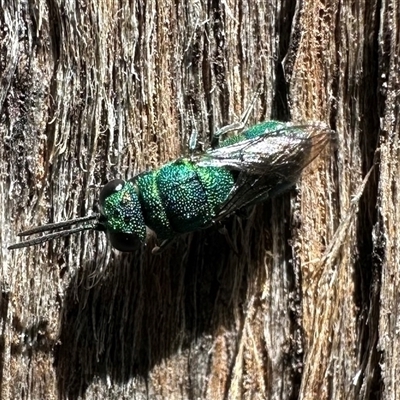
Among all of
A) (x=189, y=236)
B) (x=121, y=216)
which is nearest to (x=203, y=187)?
(x=189, y=236)

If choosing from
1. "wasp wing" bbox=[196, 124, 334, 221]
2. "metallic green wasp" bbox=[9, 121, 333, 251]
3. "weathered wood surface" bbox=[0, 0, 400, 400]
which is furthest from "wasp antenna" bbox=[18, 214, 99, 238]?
"wasp wing" bbox=[196, 124, 334, 221]

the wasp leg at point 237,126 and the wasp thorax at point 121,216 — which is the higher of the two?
the wasp leg at point 237,126

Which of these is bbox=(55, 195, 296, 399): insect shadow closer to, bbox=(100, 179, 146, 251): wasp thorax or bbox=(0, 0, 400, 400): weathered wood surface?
bbox=(0, 0, 400, 400): weathered wood surface

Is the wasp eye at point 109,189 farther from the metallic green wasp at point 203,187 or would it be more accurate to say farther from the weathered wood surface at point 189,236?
the weathered wood surface at point 189,236

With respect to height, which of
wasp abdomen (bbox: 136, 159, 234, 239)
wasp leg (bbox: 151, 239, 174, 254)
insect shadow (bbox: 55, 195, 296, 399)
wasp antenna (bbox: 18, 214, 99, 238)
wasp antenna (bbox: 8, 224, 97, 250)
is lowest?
insect shadow (bbox: 55, 195, 296, 399)

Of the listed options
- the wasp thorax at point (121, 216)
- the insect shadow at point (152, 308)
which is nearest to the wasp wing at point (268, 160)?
the insect shadow at point (152, 308)

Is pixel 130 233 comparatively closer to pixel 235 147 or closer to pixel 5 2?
pixel 235 147

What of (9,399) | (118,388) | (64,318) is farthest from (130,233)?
(9,399)
